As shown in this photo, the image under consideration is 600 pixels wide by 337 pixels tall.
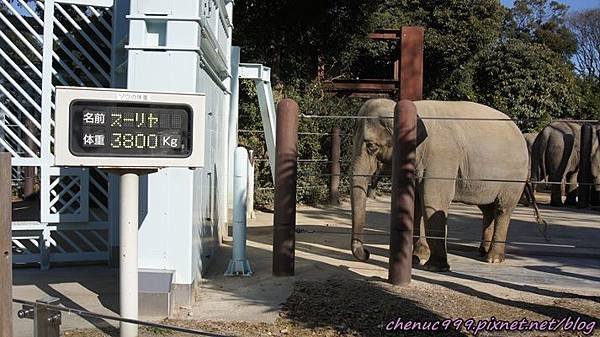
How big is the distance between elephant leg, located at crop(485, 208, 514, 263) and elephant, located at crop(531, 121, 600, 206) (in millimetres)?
9539

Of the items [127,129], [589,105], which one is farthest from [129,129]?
[589,105]

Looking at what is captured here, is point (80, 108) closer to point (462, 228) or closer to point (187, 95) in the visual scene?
point (187, 95)

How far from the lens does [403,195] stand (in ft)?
22.5

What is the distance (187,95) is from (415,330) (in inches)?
101

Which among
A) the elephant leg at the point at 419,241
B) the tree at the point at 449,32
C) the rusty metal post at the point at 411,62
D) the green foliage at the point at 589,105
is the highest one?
the tree at the point at 449,32

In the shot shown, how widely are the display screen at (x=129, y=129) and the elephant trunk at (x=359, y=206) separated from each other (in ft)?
10.9

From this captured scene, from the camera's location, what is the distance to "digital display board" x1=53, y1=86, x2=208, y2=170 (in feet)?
15.9

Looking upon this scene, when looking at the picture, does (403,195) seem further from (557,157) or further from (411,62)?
(557,157)

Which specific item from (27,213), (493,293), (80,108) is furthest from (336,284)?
(27,213)

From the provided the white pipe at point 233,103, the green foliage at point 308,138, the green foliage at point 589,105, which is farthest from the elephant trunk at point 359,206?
the green foliage at point 589,105

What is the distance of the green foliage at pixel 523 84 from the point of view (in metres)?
29.4

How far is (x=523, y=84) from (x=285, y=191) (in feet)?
80.4

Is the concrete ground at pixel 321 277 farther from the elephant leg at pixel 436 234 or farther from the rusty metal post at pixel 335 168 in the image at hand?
the rusty metal post at pixel 335 168

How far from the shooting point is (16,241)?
8.38m
